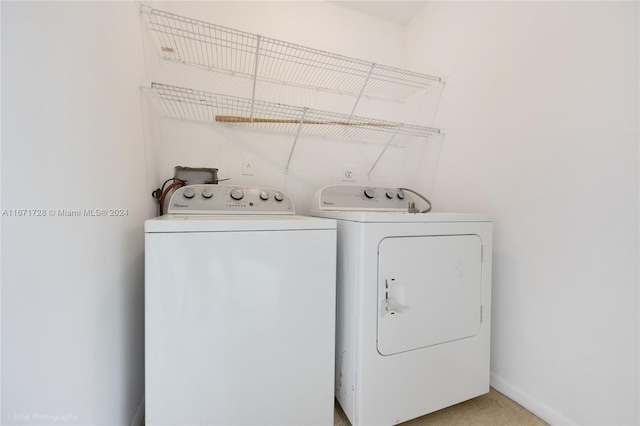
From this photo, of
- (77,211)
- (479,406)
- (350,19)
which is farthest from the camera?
(350,19)

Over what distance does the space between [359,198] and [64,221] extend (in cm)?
138

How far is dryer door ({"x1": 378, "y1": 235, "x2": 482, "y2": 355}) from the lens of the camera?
3.45 feet

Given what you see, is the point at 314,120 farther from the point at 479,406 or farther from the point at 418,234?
the point at 479,406

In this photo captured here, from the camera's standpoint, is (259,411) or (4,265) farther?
(259,411)

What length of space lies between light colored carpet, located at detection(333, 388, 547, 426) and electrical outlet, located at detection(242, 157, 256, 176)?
1480 mm

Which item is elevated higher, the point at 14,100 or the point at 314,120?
the point at 314,120

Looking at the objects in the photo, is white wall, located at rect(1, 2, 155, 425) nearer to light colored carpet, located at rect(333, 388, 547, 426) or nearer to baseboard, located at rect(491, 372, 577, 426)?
light colored carpet, located at rect(333, 388, 547, 426)

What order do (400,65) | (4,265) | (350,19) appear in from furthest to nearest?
1. (400,65)
2. (350,19)
3. (4,265)

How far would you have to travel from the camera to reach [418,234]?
3.59ft

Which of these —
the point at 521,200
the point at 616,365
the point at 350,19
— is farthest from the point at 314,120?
the point at 616,365

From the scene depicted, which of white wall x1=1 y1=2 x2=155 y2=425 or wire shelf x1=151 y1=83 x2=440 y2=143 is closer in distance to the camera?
white wall x1=1 y1=2 x2=155 y2=425

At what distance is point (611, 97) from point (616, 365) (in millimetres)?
1034

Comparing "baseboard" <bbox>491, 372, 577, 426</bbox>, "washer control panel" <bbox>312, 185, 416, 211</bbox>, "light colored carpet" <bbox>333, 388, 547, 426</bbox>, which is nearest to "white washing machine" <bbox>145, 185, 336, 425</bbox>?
"light colored carpet" <bbox>333, 388, 547, 426</bbox>

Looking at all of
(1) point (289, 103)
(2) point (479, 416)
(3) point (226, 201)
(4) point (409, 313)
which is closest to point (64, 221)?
(3) point (226, 201)
